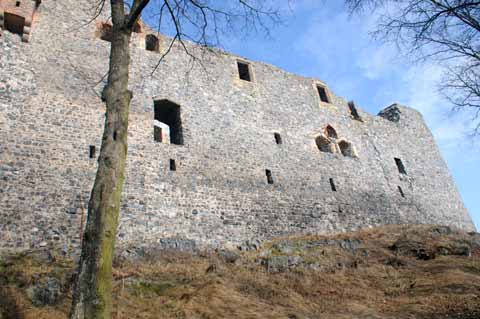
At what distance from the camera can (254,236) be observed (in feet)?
40.9

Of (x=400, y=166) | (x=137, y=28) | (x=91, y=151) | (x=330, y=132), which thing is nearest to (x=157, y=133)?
(x=91, y=151)

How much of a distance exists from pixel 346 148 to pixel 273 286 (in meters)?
10.6

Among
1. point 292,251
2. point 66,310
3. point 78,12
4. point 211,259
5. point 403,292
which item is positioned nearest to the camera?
point 66,310

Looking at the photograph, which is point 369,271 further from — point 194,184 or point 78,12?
point 78,12

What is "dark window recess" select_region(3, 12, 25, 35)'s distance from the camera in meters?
11.7

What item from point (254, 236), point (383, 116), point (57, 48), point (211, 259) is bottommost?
point (211, 259)

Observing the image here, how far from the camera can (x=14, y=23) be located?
12.0 m

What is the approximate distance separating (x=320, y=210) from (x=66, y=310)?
9.70 meters

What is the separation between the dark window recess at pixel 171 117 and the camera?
13.5 metres

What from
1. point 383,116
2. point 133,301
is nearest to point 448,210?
point 383,116

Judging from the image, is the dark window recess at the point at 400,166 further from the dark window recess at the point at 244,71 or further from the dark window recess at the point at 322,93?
the dark window recess at the point at 244,71

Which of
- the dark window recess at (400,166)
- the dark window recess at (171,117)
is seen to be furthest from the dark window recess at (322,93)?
the dark window recess at (171,117)

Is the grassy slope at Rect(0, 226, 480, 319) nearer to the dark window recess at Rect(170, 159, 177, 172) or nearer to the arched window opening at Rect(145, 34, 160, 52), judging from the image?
the dark window recess at Rect(170, 159, 177, 172)

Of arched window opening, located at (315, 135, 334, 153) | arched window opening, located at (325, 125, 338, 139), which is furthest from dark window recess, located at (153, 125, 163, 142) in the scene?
arched window opening, located at (325, 125, 338, 139)
